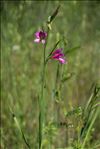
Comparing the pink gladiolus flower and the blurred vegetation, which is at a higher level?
the pink gladiolus flower

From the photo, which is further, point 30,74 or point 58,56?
point 30,74

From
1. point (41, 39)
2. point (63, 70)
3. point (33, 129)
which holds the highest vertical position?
point (41, 39)

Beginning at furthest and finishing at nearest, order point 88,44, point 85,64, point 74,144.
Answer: point 88,44, point 85,64, point 74,144

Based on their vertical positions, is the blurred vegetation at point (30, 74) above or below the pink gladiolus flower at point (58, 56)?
below

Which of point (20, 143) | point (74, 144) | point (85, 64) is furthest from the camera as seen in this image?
point (85, 64)

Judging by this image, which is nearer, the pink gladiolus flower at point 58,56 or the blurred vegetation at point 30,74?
the pink gladiolus flower at point 58,56

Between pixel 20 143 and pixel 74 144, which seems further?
pixel 20 143

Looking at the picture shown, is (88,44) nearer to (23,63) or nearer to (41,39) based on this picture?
(23,63)

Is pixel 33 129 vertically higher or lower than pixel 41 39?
lower

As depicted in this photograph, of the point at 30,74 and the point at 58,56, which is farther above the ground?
the point at 58,56

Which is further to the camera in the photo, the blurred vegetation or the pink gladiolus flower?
the blurred vegetation

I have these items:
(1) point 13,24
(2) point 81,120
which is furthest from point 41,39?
(1) point 13,24
